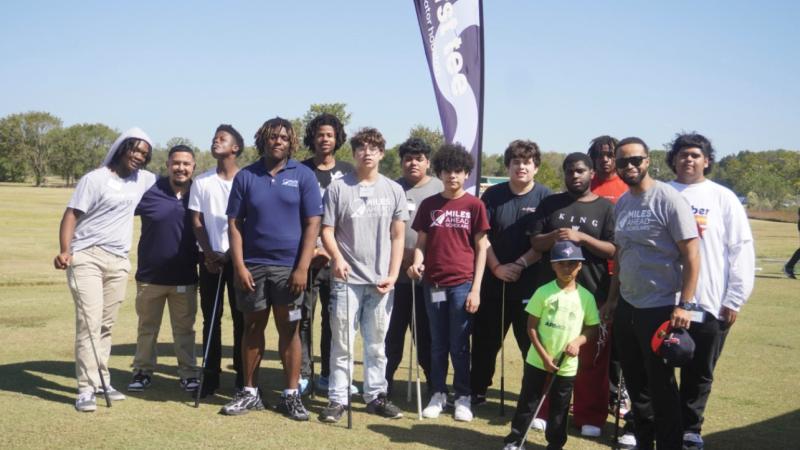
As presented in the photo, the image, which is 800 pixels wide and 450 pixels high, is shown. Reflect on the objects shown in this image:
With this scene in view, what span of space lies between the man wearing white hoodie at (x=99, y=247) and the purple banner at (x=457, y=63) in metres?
3.47

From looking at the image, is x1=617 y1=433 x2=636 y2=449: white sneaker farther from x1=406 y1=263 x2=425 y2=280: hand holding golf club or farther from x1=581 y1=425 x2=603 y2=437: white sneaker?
x1=406 y1=263 x2=425 y2=280: hand holding golf club

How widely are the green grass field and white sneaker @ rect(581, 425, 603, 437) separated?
77mm

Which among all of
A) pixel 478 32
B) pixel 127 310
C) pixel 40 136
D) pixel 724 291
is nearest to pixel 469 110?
pixel 478 32

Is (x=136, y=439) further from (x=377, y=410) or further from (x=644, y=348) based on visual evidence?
(x=644, y=348)

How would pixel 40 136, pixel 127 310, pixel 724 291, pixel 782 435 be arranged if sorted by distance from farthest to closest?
pixel 40 136
pixel 127 310
pixel 782 435
pixel 724 291

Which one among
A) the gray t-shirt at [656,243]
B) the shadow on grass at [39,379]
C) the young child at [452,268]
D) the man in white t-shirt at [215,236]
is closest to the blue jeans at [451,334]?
the young child at [452,268]

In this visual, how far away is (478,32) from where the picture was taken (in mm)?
8492

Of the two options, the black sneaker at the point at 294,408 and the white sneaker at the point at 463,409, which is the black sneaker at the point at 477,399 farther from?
the black sneaker at the point at 294,408

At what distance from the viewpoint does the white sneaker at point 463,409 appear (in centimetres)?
613

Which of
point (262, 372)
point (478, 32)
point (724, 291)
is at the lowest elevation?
point (262, 372)

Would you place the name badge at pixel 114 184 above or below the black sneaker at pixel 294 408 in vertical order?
above

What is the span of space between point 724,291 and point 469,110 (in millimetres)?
4027

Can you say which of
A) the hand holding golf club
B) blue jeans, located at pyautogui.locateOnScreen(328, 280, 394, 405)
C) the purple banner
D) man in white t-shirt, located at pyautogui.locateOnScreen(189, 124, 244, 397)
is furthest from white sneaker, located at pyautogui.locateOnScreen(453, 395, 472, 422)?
the purple banner

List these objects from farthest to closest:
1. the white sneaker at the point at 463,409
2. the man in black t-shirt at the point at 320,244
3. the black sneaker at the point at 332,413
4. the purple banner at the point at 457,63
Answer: the purple banner at the point at 457,63, the man in black t-shirt at the point at 320,244, the white sneaker at the point at 463,409, the black sneaker at the point at 332,413
